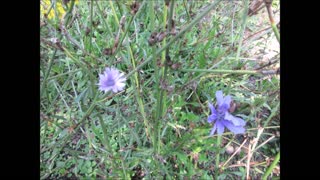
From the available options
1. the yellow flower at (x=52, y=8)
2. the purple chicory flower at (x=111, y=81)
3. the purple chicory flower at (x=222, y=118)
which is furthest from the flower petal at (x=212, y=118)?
the yellow flower at (x=52, y=8)

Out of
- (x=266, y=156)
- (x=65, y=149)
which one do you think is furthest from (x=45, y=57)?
(x=266, y=156)

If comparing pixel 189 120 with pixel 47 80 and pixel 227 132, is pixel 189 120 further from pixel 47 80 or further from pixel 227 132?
pixel 47 80

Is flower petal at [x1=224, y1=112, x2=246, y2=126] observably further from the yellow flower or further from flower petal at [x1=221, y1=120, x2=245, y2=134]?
the yellow flower

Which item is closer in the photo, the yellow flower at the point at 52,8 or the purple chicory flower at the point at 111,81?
the purple chicory flower at the point at 111,81

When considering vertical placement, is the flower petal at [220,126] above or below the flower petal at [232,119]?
below

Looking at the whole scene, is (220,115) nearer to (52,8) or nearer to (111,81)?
(111,81)

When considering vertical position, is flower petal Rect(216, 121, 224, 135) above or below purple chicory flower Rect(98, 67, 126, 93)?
below

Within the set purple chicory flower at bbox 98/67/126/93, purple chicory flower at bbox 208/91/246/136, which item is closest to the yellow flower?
purple chicory flower at bbox 98/67/126/93

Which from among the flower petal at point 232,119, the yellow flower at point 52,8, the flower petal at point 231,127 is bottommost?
the flower petal at point 231,127

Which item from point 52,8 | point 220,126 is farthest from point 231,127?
point 52,8

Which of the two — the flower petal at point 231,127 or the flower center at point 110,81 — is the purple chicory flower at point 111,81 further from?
the flower petal at point 231,127
